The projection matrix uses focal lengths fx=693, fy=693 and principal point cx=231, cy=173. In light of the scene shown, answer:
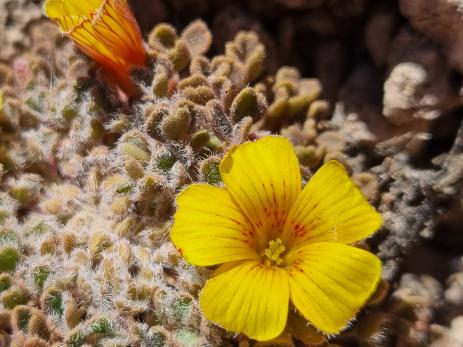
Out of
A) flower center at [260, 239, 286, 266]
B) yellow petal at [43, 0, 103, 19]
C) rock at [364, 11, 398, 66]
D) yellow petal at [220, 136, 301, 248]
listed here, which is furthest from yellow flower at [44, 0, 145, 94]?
rock at [364, 11, 398, 66]

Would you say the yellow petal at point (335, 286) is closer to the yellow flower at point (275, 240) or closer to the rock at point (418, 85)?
the yellow flower at point (275, 240)

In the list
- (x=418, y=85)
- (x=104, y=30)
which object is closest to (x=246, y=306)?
(x=104, y=30)

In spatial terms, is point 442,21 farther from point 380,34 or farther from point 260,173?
point 260,173

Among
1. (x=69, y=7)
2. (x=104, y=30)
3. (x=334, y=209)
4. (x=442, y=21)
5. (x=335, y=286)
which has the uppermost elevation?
(x=69, y=7)

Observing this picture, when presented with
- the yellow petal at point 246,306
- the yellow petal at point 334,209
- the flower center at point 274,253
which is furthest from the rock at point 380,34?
the yellow petal at point 246,306

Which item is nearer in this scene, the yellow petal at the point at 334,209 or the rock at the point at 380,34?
the yellow petal at the point at 334,209

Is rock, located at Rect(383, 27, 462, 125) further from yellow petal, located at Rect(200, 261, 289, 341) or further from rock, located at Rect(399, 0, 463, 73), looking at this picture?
yellow petal, located at Rect(200, 261, 289, 341)

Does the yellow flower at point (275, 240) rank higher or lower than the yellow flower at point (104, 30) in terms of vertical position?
lower
